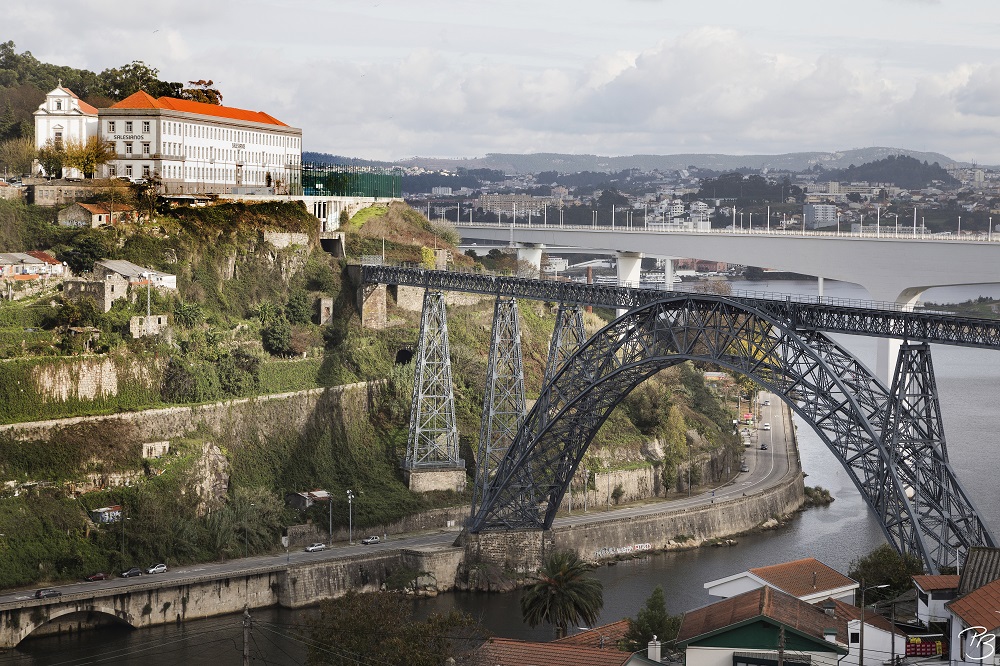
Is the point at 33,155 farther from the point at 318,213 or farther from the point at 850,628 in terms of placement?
the point at 850,628

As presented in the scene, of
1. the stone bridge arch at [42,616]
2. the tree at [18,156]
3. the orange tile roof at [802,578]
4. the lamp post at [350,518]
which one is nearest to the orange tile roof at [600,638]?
the orange tile roof at [802,578]

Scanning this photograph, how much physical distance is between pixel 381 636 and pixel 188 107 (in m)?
44.0

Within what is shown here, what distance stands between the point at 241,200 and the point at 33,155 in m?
10.1

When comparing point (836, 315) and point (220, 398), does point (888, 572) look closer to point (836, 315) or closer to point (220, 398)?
point (836, 315)

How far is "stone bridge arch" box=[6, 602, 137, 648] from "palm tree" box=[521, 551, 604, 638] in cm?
1256

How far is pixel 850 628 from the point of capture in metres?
28.9

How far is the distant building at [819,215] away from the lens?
129m

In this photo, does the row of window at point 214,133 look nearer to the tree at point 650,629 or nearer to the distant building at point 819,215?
the tree at point 650,629

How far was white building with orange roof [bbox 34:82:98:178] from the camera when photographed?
68.8 m

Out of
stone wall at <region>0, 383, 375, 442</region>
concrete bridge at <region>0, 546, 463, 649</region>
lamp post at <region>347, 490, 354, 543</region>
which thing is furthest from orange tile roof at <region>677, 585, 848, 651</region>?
stone wall at <region>0, 383, 375, 442</region>

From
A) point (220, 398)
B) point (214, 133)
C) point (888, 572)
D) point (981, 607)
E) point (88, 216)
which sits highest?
point (214, 133)

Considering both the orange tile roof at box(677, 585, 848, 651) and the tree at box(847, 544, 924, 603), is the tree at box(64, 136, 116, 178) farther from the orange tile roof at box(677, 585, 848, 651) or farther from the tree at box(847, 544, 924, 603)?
the orange tile roof at box(677, 585, 848, 651)

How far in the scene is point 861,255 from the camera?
6209 centimetres

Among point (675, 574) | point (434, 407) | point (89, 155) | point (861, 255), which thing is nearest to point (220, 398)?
point (434, 407)
